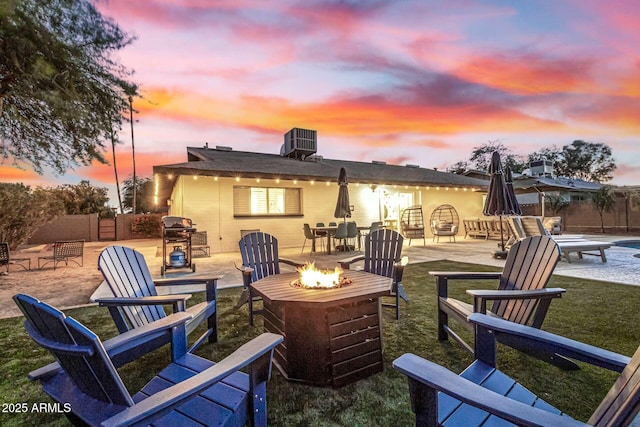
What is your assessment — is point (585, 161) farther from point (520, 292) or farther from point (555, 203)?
point (520, 292)

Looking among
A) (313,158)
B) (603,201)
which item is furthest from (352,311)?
(603,201)

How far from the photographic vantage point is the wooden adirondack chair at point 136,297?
1.98m

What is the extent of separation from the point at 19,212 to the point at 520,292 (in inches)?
428

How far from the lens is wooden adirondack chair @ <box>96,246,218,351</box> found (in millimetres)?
1984

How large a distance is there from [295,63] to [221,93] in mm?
2580

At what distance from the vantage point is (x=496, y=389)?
1357mm

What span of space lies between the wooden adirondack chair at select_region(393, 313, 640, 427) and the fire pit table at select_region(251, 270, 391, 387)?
723 millimetres

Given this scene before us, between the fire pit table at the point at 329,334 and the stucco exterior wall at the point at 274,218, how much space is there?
763 cm

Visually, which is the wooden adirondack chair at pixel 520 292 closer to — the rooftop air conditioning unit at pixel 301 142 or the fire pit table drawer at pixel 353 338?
the fire pit table drawer at pixel 353 338

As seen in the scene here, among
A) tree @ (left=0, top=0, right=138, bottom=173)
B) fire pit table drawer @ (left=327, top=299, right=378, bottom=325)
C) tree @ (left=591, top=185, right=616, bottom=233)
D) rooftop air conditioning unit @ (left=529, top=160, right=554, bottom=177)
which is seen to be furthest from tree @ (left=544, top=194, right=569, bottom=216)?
tree @ (left=0, top=0, right=138, bottom=173)

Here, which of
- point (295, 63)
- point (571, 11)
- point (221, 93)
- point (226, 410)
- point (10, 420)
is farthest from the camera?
point (221, 93)

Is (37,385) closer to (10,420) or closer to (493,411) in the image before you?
(10,420)

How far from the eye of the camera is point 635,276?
4.80m

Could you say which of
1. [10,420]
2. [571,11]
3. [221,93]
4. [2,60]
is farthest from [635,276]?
[2,60]
